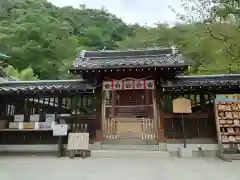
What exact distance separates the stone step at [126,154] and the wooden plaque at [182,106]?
172cm

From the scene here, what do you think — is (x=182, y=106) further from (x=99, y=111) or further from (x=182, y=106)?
(x=99, y=111)

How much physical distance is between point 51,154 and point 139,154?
3.53 m

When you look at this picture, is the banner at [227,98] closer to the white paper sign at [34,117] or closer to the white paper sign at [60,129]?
the white paper sign at [60,129]

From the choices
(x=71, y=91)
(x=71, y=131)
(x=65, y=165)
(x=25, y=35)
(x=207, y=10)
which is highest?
(x=25, y=35)

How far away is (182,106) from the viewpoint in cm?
1066

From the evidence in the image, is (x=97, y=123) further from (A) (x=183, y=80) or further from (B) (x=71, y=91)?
(A) (x=183, y=80)

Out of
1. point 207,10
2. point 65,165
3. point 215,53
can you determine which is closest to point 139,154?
point 65,165

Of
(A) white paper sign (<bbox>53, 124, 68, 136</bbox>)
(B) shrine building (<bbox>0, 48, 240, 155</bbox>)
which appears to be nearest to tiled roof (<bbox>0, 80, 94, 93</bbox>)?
(B) shrine building (<bbox>0, 48, 240, 155</bbox>)

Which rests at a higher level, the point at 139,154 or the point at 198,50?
the point at 198,50

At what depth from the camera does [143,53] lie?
1363 cm

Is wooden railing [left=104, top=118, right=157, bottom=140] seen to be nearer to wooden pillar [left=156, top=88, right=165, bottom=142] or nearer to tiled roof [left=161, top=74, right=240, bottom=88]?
wooden pillar [left=156, top=88, right=165, bottom=142]

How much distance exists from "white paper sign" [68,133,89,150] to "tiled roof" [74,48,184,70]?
2657 millimetres

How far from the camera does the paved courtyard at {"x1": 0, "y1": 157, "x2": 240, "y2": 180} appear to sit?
7125mm

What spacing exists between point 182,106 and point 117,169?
3.96 metres
